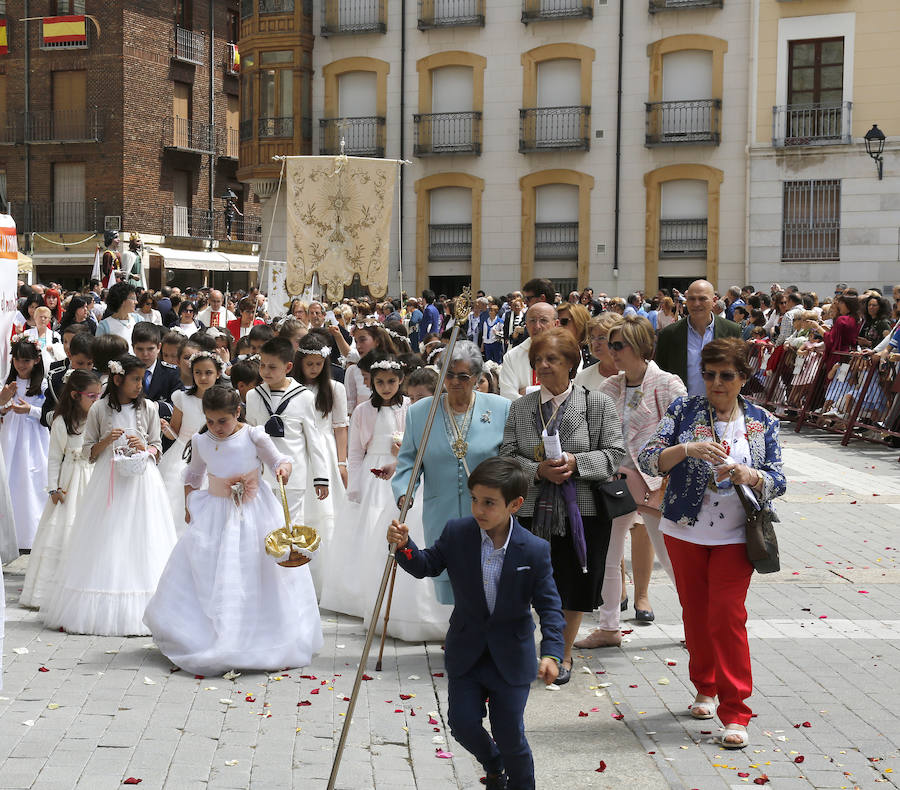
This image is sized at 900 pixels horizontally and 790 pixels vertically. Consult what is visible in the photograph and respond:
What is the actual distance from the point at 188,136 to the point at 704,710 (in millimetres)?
43137

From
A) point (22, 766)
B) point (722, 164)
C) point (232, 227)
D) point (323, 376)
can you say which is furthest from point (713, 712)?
point (232, 227)

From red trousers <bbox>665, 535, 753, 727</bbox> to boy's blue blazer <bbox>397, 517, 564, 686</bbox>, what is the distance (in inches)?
45.5

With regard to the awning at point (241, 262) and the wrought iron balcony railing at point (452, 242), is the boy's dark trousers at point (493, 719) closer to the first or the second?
the wrought iron balcony railing at point (452, 242)

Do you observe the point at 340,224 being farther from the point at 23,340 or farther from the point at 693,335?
the point at 693,335

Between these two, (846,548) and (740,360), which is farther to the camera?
(846,548)

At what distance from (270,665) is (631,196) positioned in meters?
27.8

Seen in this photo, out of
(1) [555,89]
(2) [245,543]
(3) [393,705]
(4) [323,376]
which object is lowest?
(3) [393,705]

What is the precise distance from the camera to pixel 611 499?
20.9ft

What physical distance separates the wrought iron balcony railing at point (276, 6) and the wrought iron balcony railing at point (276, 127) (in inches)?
114

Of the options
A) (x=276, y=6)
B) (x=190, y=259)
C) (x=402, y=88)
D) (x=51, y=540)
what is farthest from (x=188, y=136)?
(x=51, y=540)

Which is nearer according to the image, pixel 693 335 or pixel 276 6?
pixel 693 335

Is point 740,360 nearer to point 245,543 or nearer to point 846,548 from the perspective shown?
point 245,543

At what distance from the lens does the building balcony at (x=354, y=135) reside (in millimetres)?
35094

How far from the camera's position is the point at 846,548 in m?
9.92
